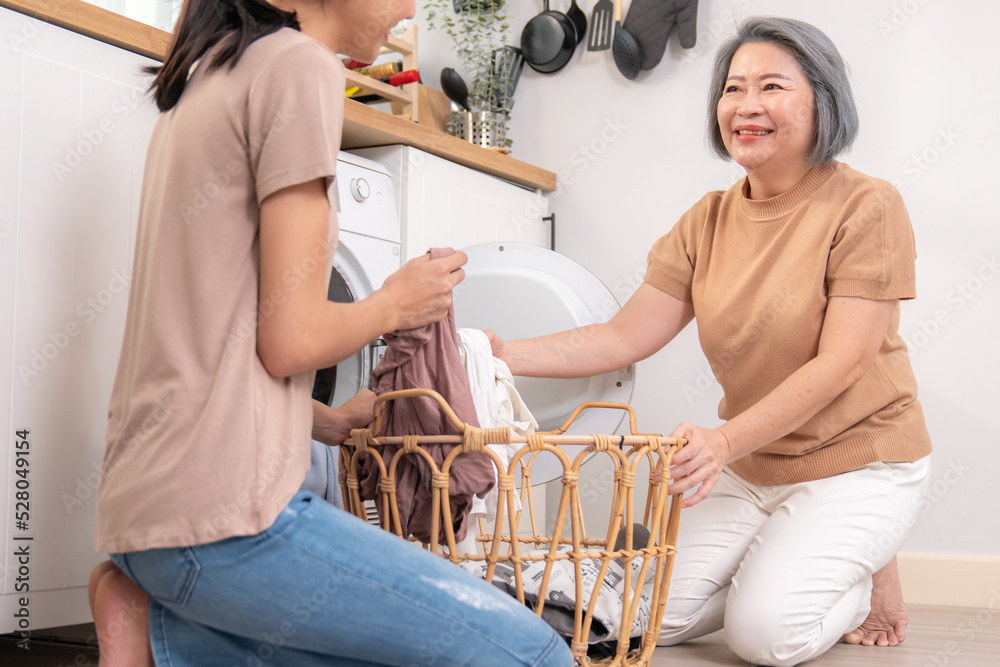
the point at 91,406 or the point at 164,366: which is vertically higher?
the point at 164,366

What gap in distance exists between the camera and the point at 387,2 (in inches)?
35.6

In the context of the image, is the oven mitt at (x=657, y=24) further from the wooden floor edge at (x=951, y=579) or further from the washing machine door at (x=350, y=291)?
the wooden floor edge at (x=951, y=579)

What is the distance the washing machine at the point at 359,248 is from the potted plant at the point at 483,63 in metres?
0.59

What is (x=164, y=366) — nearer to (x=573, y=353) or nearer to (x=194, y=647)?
(x=194, y=647)

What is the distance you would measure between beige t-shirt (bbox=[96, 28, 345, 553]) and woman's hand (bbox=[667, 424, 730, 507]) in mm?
469

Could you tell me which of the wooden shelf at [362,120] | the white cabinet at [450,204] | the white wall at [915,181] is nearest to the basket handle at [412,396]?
the wooden shelf at [362,120]

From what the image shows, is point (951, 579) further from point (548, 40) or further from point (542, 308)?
point (548, 40)

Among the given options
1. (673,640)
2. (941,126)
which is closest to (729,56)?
(941,126)

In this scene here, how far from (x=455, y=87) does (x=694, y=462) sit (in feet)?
5.55

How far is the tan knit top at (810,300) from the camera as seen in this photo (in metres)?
1.37

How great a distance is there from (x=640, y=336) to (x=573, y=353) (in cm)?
15

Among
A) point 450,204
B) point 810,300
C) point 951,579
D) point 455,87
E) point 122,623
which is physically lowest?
point 951,579

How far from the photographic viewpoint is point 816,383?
1296 millimetres

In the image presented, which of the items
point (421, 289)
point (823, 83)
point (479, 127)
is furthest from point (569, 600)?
point (479, 127)
